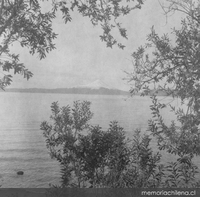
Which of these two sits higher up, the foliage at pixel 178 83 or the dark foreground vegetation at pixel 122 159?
the foliage at pixel 178 83

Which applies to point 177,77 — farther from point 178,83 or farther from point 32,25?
point 32,25

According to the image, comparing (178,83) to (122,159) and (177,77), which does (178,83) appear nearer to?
(177,77)

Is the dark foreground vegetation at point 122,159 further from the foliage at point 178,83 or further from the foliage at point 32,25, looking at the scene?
the foliage at point 32,25

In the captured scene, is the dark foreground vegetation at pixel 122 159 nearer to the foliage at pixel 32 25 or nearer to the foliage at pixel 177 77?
the foliage at pixel 177 77

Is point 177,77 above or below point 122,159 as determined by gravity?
above

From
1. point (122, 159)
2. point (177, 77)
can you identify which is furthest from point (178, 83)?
point (122, 159)

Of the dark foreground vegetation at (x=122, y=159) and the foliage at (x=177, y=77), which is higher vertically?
the foliage at (x=177, y=77)

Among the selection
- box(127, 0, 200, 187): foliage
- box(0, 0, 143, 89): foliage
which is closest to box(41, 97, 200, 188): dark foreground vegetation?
box(127, 0, 200, 187): foliage

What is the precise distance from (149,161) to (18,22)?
127 inches

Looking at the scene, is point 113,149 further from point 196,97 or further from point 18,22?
point 18,22

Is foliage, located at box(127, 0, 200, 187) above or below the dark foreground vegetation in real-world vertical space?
above

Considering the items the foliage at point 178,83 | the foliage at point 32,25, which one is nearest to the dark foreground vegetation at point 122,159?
the foliage at point 178,83

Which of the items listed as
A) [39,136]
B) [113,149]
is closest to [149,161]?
[113,149]

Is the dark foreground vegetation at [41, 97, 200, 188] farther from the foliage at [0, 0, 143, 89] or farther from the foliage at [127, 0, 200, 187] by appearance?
the foliage at [0, 0, 143, 89]
